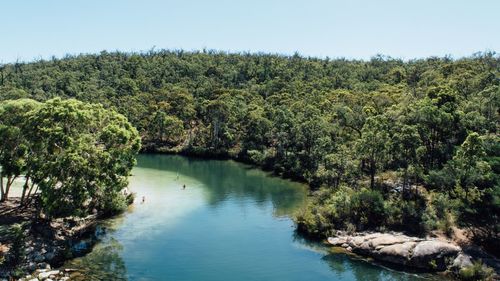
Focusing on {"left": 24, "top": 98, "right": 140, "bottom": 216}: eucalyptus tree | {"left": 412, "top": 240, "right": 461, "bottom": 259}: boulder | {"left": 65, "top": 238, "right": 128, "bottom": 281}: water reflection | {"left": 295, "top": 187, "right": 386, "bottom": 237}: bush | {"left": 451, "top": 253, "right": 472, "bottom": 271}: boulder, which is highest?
{"left": 24, "top": 98, "right": 140, "bottom": 216}: eucalyptus tree

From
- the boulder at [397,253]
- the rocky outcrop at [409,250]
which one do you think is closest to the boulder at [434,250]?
the rocky outcrop at [409,250]

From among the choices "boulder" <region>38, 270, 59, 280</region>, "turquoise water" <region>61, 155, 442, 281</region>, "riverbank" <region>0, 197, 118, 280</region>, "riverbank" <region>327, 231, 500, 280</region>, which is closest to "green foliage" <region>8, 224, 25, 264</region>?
"riverbank" <region>0, 197, 118, 280</region>

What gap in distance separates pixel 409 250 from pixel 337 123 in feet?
140

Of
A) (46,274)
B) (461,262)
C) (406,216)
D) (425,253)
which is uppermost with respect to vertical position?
(406,216)

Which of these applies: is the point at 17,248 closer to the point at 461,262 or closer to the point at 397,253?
the point at 397,253

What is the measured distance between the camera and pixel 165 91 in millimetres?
127875

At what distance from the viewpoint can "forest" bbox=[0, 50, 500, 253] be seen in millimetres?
46938

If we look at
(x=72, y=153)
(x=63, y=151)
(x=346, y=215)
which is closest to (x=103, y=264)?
(x=72, y=153)

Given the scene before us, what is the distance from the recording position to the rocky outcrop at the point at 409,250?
134 feet

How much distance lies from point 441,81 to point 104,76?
11505cm

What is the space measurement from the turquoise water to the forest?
5.11 meters

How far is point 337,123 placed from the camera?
82625 millimetres

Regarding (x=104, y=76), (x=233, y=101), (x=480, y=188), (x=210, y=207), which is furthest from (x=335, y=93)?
(x=104, y=76)

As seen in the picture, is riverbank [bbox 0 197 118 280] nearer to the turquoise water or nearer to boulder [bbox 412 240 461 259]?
the turquoise water
